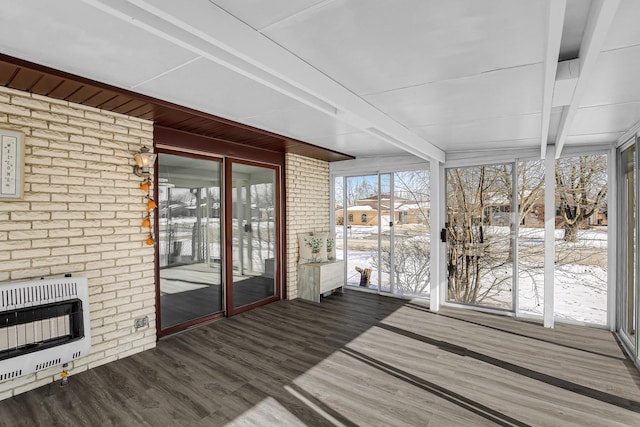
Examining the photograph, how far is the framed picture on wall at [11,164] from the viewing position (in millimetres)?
2600

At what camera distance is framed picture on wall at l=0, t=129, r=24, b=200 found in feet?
8.53

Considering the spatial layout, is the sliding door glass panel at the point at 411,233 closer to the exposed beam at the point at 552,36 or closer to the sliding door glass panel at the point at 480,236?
the sliding door glass panel at the point at 480,236

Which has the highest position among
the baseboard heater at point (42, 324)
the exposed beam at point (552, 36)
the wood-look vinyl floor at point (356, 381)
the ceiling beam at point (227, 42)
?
the ceiling beam at point (227, 42)

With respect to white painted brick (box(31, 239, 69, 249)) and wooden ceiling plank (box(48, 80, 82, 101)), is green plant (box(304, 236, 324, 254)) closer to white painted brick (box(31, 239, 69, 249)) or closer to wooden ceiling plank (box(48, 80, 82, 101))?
white painted brick (box(31, 239, 69, 249))

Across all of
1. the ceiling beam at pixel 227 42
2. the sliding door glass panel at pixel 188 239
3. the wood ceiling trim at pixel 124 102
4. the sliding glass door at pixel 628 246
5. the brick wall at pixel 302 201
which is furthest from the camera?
the brick wall at pixel 302 201

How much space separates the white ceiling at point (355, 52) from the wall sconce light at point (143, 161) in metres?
0.77

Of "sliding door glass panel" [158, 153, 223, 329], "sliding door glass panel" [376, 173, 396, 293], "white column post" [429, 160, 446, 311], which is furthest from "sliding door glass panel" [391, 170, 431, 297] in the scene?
"sliding door glass panel" [158, 153, 223, 329]

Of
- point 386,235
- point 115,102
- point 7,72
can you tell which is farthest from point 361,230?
point 7,72

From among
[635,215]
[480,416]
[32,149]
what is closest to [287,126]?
[32,149]

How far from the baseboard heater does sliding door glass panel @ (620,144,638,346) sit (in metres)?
5.50

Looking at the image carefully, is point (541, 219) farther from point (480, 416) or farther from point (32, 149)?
point (32, 149)

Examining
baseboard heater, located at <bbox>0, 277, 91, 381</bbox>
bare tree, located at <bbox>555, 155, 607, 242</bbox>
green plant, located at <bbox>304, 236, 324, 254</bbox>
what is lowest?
baseboard heater, located at <bbox>0, 277, 91, 381</bbox>

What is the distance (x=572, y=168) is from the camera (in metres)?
4.53

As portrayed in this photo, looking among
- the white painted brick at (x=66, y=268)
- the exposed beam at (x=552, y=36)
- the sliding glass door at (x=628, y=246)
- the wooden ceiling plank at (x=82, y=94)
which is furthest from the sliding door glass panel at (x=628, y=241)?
the white painted brick at (x=66, y=268)
